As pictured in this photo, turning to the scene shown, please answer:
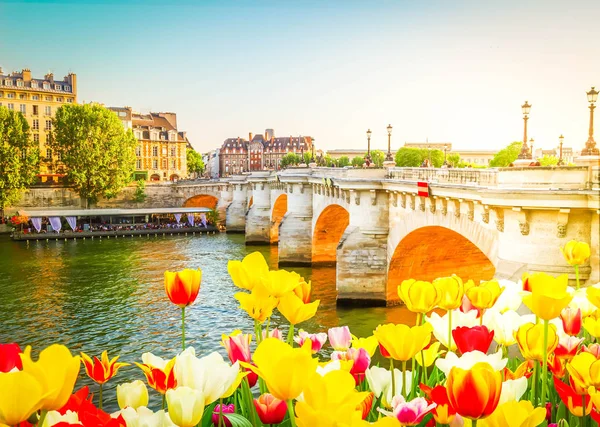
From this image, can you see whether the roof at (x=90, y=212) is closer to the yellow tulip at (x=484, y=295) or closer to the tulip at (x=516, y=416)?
the yellow tulip at (x=484, y=295)

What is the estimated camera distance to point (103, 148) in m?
68.4

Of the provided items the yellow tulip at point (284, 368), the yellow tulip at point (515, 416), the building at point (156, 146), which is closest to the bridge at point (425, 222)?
the yellow tulip at point (515, 416)

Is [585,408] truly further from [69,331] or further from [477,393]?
[69,331]

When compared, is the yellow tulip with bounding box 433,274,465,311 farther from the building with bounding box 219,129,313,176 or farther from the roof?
the building with bounding box 219,129,313,176

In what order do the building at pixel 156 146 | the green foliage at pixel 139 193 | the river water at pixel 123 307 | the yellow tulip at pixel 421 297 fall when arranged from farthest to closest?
the building at pixel 156 146, the green foliage at pixel 139 193, the river water at pixel 123 307, the yellow tulip at pixel 421 297

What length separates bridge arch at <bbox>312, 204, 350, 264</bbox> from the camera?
3947 centimetres

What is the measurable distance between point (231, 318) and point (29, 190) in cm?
4964

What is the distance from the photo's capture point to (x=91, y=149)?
67.2 m

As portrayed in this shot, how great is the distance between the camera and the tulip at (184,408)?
260 cm

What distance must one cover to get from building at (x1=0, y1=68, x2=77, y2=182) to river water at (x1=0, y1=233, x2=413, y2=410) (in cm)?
3909

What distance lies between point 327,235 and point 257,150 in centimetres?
11334

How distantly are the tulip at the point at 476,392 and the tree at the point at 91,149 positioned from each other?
223 feet

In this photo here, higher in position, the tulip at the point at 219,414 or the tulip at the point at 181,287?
the tulip at the point at 181,287

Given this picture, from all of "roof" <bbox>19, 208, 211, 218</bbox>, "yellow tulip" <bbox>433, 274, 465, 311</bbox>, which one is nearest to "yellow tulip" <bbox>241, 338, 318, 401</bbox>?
"yellow tulip" <bbox>433, 274, 465, 311</bbox>
